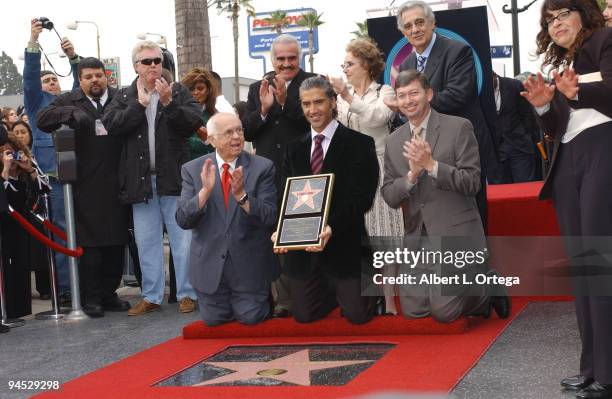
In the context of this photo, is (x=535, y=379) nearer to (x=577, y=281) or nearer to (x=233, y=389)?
(x=577, y=281)

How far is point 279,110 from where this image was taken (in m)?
6.73

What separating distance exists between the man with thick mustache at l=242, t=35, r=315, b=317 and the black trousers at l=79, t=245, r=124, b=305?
1.72 m

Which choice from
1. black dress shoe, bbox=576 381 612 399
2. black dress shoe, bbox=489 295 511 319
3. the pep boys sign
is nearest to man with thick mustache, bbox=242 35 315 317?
black dress shoe, bbox=489 295 511 319

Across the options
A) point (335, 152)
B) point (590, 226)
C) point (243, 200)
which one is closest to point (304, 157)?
point (335, 152)

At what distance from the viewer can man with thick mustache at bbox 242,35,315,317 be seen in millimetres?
6633

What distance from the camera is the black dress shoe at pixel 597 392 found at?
158 inches

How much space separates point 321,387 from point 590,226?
59.7 inches

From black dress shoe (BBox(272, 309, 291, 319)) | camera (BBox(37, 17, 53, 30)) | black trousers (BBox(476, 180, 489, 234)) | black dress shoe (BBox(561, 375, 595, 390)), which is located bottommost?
black dress shoe (BBox(272, 309, 291, 319))

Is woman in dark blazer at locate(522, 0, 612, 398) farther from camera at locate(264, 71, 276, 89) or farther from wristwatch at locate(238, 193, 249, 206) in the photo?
camera at locate(264, 71, 276, 89)

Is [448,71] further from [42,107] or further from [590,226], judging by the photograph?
[42,107]

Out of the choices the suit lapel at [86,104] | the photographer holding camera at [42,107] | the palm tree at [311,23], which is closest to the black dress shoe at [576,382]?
the suit lapel at [86,104]

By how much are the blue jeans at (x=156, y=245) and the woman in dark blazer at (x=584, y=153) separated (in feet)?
12.7

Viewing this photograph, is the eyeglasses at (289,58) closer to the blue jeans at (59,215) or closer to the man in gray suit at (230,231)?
the man in gray suit at (230,231)

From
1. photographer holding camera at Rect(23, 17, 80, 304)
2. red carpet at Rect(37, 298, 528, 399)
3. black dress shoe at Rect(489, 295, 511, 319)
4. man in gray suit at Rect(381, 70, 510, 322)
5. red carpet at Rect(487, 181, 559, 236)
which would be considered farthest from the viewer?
photographer holding camera at Rect(23, 17, 80, 304)
